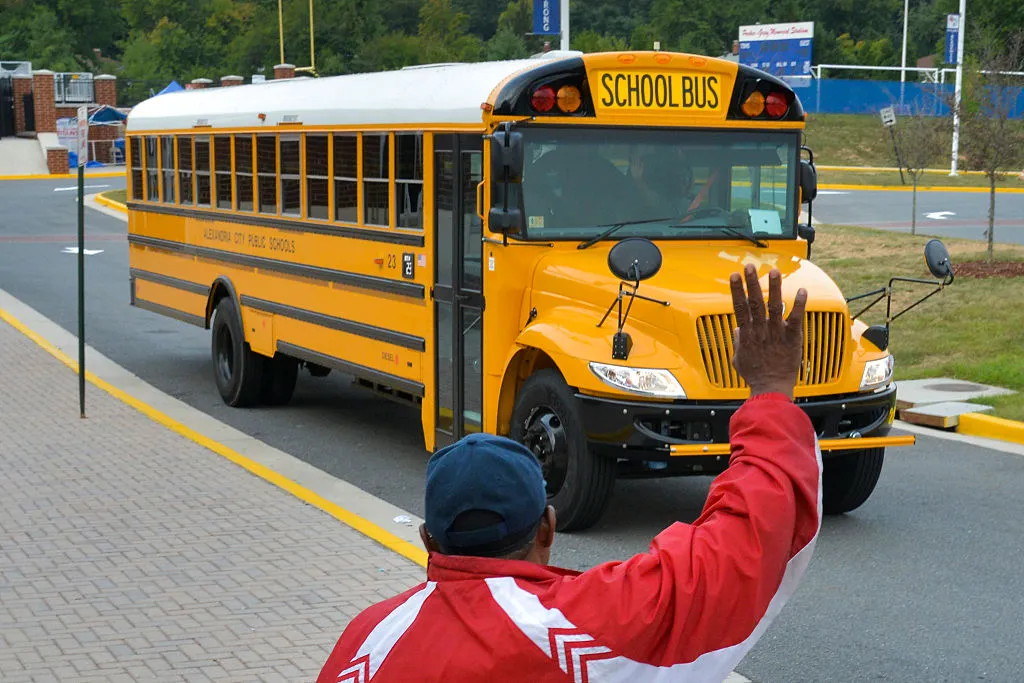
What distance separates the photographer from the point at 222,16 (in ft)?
293

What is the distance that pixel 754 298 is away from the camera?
7.80ft

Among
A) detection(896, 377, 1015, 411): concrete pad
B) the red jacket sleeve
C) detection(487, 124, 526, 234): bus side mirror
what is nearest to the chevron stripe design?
the red jacket sleeve

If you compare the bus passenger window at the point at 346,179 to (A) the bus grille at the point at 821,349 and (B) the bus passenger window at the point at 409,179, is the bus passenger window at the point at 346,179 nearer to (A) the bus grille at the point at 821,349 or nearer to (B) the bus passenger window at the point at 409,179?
(B) the bus passenger window at the point at 409,179

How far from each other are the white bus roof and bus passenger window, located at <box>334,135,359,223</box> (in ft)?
0.50

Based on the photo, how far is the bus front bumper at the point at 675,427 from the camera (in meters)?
7.36

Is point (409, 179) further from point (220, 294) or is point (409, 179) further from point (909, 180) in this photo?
point (909, 180)

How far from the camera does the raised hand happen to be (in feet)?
7.79

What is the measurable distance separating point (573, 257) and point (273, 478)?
2.54m

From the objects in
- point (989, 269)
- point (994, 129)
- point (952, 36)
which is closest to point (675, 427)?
point (989, 269)

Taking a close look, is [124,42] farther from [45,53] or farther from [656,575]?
[656,575]

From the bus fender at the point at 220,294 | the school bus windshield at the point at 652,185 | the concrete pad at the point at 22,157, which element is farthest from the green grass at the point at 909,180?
the school bus windshield at the point at 652,185

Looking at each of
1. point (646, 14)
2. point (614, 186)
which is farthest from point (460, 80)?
point (646, 14)

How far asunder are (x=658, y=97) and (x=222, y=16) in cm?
8483

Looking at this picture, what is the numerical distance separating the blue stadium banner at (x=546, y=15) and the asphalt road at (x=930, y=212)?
25.1 feet
